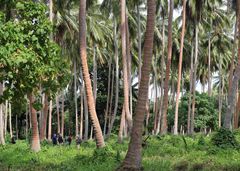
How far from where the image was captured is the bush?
707 inches

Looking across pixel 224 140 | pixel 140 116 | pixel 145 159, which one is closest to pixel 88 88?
pixel 145 159

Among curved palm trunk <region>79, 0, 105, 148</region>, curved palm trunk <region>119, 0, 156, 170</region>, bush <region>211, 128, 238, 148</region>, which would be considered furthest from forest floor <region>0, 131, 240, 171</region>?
curved palm trunk <region>79, 0, 105, 148</region>

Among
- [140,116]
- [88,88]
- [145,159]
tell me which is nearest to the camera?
[140,116]

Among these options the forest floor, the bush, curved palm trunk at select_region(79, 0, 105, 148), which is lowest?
the forest floor

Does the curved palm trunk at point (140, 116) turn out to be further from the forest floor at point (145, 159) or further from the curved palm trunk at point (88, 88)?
the curved palm trunk at point (88, 88)

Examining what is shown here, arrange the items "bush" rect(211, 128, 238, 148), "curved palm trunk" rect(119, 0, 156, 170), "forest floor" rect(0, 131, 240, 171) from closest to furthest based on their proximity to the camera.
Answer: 1. "curved palm trunk" rect(119, 0, 156, 170)
2. "forest floor" rect(0, 131, 240, 171)
3. "bush" rect(211, 128, 238, 148)

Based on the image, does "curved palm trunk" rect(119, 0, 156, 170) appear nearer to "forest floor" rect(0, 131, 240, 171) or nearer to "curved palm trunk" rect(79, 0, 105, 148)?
"forest floor" rect(0, 131, 240, 171)

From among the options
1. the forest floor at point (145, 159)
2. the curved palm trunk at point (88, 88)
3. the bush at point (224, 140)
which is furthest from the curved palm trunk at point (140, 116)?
the bush at point (224, 140)

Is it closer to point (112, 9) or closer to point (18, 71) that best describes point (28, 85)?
point (18, 71)

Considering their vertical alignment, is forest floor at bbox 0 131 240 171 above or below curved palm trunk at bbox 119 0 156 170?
below

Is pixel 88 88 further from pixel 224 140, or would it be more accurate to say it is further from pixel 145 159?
pixel 224 140

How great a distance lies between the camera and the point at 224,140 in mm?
18125

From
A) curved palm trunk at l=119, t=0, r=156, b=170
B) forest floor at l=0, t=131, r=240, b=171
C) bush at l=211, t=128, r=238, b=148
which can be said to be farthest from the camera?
bush at l=211, t=128, r=238, b=148

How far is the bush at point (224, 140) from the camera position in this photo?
17969 mm
